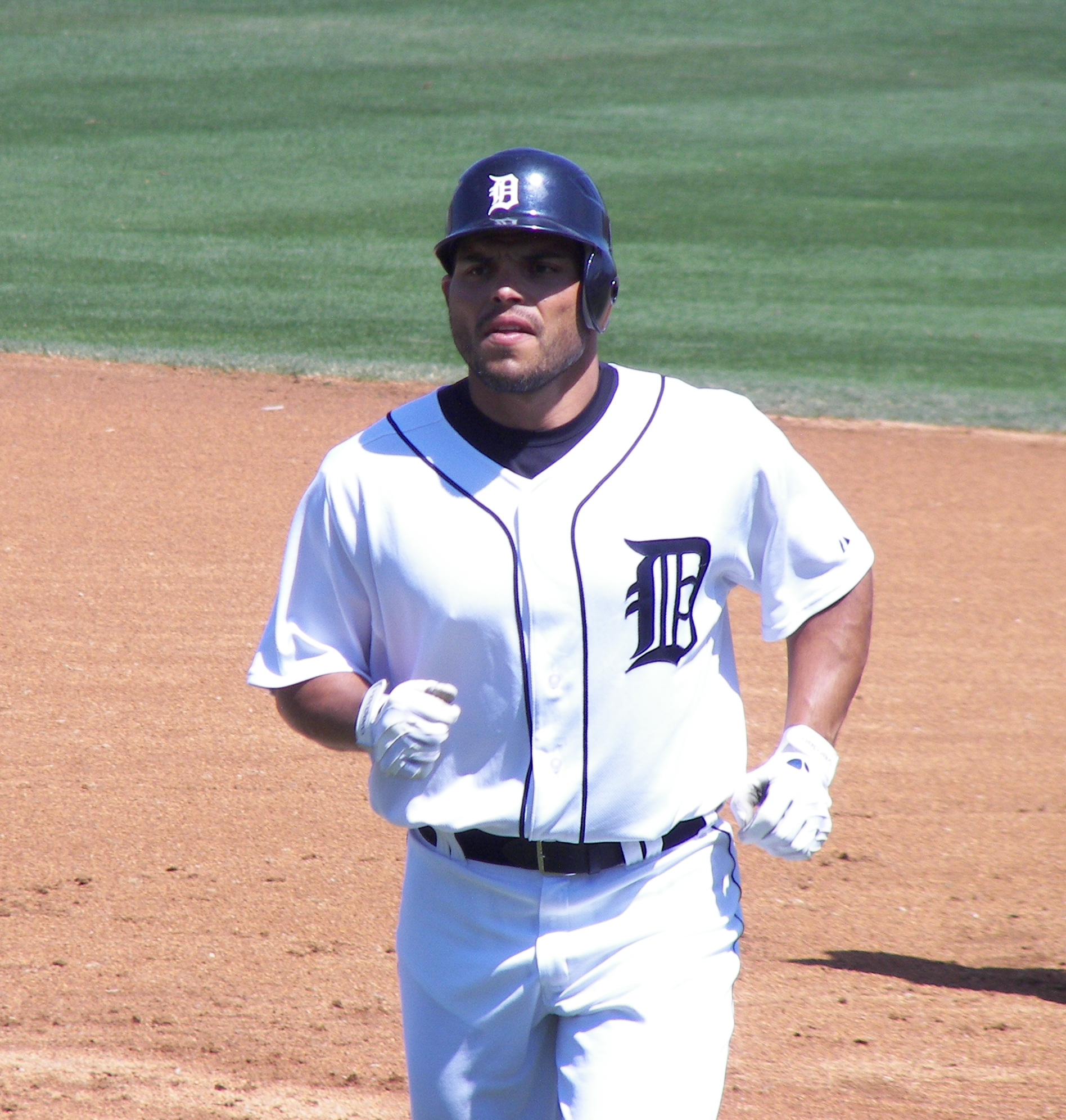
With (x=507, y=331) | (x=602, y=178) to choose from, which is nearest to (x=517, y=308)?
(x=507, y=331)

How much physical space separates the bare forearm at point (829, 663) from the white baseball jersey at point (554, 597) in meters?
0.12

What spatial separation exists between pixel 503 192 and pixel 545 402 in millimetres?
343

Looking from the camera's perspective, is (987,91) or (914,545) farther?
(987,91)

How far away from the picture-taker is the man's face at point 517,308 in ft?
8.26

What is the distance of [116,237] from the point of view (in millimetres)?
15328

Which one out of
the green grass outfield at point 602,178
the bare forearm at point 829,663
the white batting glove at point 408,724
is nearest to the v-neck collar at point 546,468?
the white batting glove at point 408,724

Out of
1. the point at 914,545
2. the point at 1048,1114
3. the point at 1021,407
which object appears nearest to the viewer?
the point at 1048,1114

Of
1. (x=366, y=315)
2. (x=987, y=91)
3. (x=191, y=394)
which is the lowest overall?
(x=191, y=394)

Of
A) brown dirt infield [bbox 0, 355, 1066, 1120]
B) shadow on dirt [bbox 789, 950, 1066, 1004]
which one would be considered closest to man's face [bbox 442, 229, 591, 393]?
brown dirt infield [bbox 0, 355, 1066, 1120]

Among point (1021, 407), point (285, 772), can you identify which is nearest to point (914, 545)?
point (1021, 407)

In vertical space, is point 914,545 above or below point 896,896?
above

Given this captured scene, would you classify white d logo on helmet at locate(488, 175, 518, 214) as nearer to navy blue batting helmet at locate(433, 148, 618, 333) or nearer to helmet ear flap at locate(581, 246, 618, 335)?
navy blue batting helmet at locate(433, 148, 618, 333)

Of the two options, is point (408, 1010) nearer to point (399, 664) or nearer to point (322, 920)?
point (399, 664)

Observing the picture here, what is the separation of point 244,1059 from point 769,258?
12.6 meters
